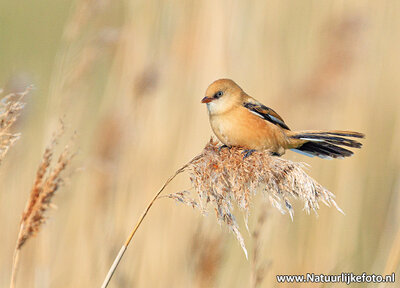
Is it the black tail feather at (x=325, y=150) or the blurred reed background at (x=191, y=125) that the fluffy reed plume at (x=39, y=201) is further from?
the black tail feather at (x=325, y=150)

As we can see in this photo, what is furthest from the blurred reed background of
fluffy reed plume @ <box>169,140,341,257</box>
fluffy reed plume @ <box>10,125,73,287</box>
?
fluffy reed plume @ <box>10,125,73,287</box>

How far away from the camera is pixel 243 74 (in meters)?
3.36

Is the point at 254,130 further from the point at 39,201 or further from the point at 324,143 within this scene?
the point at 39,201

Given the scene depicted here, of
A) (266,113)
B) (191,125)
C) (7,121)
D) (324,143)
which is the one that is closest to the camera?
(7,121)

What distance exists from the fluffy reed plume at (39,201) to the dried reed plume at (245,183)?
0.40 metres

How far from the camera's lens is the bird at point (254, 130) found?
2508 mm

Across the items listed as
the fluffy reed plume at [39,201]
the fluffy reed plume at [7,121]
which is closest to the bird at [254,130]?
the fluffy reed plume at [39,201]

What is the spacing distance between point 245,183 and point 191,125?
56.4 inches

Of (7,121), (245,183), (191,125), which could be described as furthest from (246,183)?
(191,125)

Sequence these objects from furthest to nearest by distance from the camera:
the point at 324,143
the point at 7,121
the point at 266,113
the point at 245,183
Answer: the point at 266,113 < the point at 324,143 < the point at 245,183 < the point at 7,121

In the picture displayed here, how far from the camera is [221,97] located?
9.02 ft

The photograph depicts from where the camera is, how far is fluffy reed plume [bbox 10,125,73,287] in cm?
162

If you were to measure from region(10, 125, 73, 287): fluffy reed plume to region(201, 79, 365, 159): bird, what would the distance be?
880mm

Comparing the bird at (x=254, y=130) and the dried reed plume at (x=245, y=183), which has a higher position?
the bird at (x=254, y=130)
